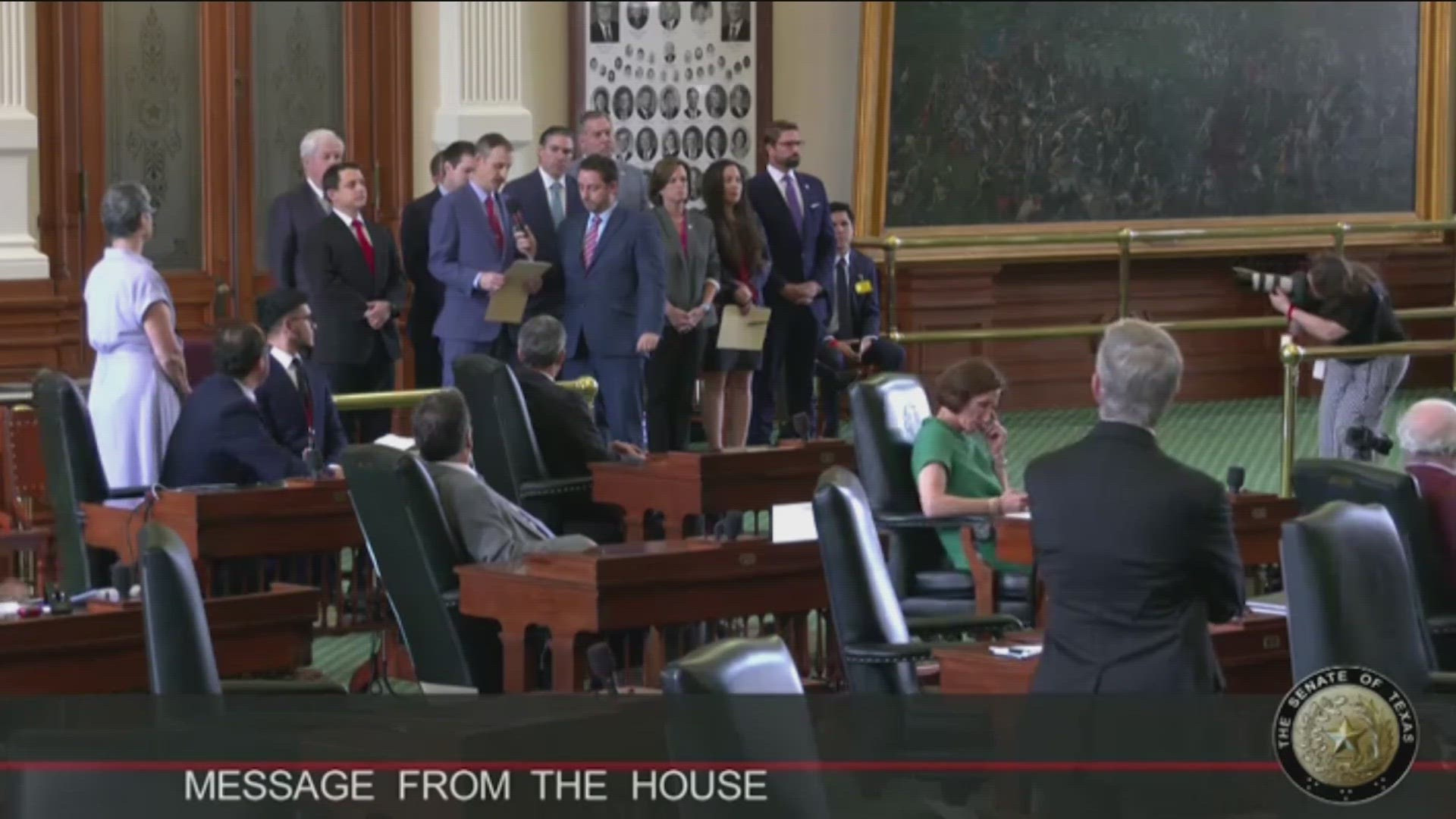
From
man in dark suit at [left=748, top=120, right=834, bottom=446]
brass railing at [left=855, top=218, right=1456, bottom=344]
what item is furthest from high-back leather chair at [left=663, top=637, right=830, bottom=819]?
man in dark suit at [left=748, top=120, right=834, bottom=446]

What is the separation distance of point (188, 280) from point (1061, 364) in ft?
19.2

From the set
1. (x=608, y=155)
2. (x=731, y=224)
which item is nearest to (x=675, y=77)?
(x=731, y=224)

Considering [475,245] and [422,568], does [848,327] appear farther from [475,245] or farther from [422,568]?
[422,568]

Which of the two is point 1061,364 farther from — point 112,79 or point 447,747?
point 447,747

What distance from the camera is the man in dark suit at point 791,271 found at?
14.0 metres

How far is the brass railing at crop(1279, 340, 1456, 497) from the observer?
10.6 metres

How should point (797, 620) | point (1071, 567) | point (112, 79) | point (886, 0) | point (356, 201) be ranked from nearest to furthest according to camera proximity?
1. point (1071, 567)
2. point (797, 620)
3. point (356, 201)
4. point (112, 79)
5. point (886, 0)

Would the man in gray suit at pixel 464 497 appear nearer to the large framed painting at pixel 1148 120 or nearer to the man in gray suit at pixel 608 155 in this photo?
the man in gray suit at pixel 608 155

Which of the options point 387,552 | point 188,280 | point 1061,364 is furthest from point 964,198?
point 387,552

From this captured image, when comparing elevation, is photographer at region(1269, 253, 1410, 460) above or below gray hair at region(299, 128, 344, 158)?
below

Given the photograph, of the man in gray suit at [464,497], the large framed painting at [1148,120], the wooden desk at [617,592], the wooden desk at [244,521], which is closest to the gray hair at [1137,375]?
the wooden desk at [617,592]

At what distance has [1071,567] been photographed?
5605 millimetres

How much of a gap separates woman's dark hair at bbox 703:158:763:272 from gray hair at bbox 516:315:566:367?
10.8 feet

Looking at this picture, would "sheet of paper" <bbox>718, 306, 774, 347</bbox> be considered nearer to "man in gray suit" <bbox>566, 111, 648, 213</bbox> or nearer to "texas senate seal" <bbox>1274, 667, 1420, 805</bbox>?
"man in gray suit" <bbox>566, 111, 648, 213</bbox>
